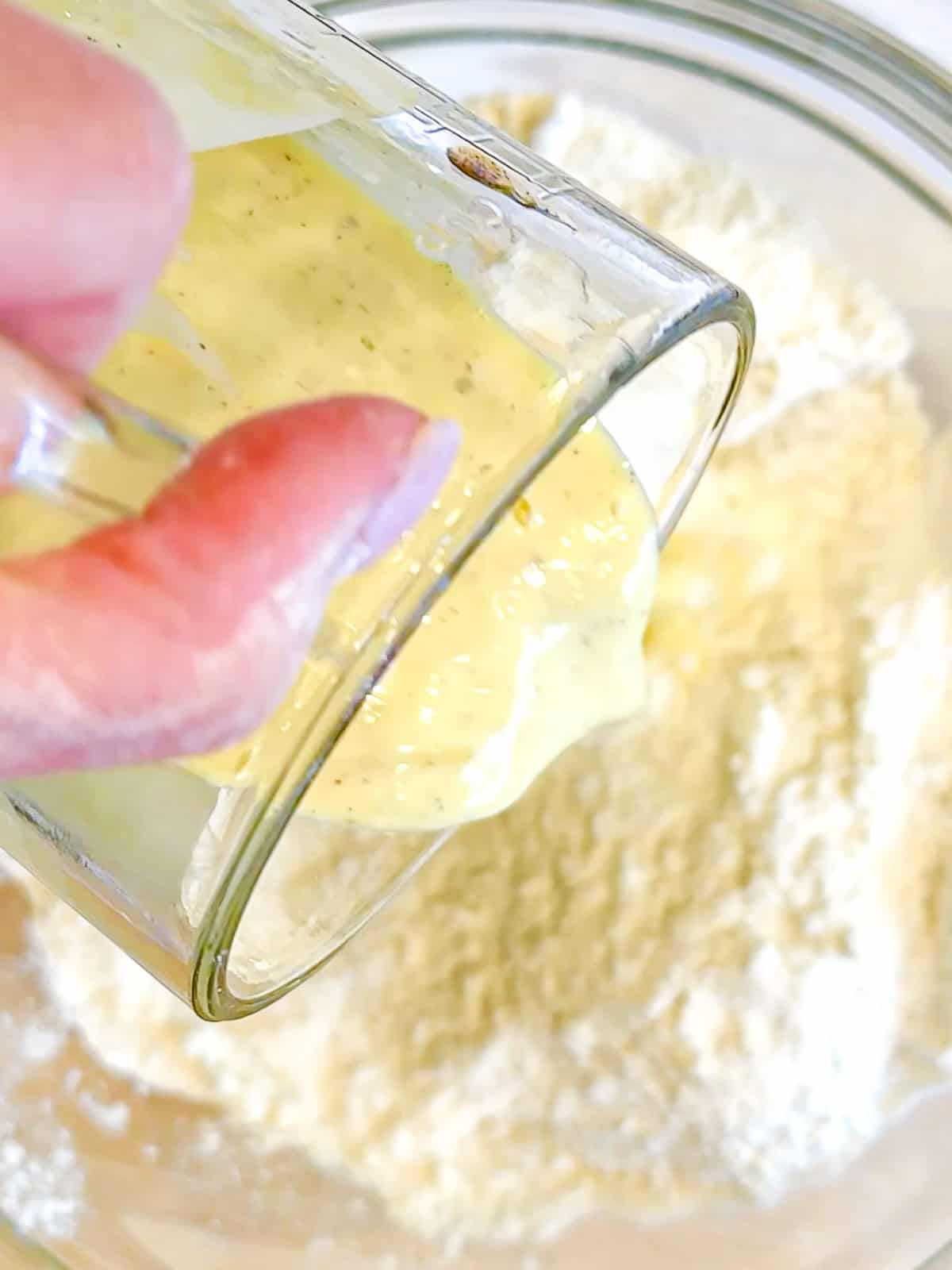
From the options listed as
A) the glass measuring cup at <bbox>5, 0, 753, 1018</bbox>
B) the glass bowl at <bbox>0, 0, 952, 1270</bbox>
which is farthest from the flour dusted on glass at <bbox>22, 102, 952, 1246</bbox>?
the glass measuring cup at <bbox>5, 0, 753, 1018</bbox>

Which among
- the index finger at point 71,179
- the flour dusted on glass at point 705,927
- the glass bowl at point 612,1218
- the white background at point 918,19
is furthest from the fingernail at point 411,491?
the white background at point 918,19

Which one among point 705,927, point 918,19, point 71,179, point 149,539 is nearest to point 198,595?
point 149,539

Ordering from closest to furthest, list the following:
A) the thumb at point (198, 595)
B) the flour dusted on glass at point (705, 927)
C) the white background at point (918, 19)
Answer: the thumb at point (198, 595)
the flour dusted on glass at point (705, 927)
the white background at point (918, 19)

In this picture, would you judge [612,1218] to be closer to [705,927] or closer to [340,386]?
[705,927]

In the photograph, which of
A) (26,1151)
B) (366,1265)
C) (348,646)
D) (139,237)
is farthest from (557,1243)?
(139,237)

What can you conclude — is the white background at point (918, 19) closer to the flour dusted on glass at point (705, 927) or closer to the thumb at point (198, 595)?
the flour dusted on glass at point (705, 927)

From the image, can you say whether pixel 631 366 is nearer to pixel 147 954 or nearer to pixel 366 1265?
pixel 147 954

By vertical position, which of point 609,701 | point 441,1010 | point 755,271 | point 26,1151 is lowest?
point 26,1151
